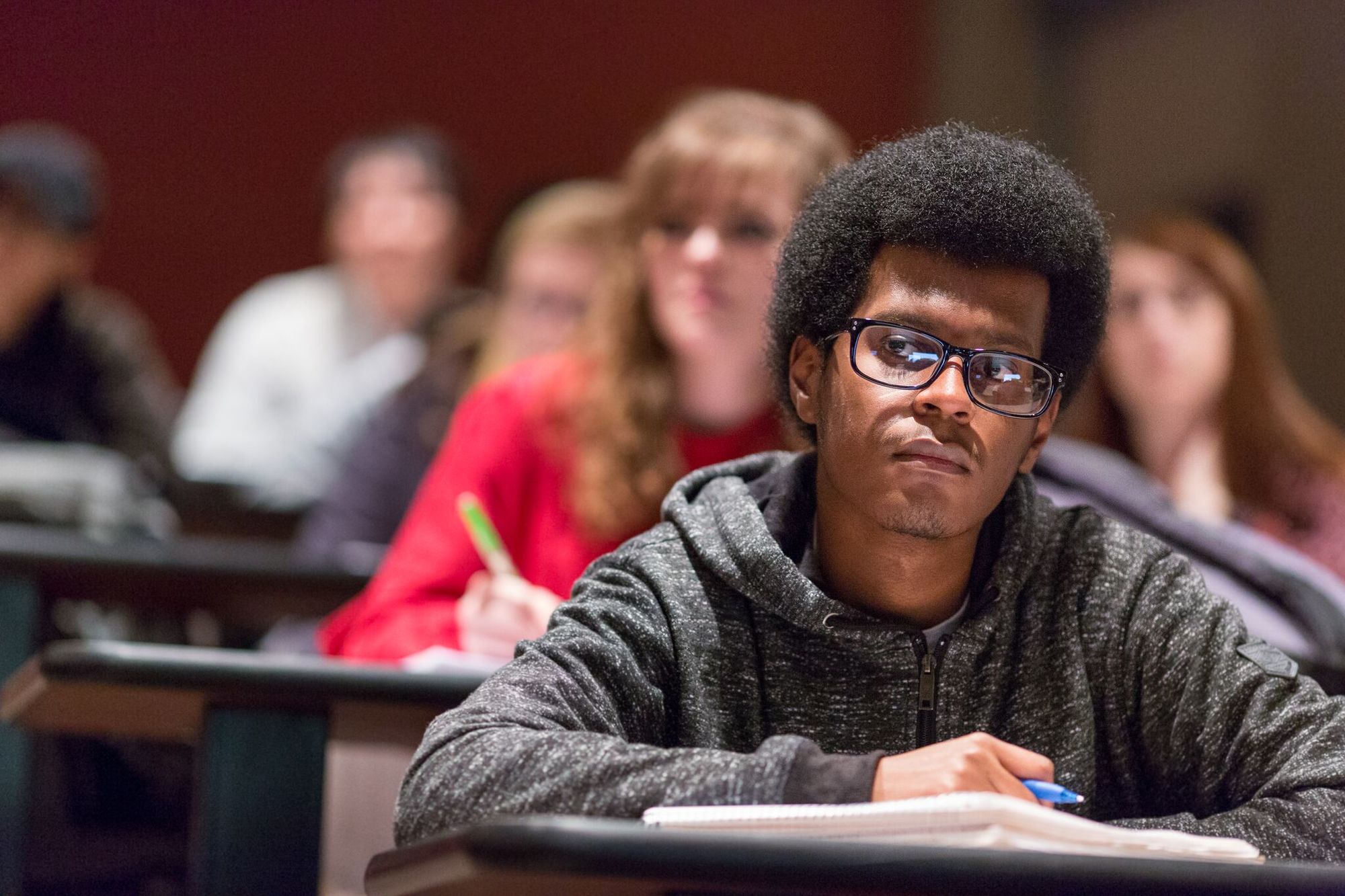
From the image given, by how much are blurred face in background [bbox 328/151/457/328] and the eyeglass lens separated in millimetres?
2856

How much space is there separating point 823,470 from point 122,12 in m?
4.10

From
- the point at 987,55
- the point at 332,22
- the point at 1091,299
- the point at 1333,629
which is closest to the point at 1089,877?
the point at 1091,299

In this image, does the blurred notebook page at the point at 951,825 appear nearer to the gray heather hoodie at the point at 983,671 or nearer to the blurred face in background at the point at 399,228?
the gray heather hoodie at the point at 983,671

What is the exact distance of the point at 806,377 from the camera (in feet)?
4.26

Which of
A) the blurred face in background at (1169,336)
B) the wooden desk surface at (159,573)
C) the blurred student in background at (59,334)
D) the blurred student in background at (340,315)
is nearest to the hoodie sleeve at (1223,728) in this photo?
the wooden desk surface at (159,573)

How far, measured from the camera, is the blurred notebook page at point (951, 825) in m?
0.88

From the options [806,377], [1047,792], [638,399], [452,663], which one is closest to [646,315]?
[638,399]

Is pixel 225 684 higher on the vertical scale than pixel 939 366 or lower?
lower

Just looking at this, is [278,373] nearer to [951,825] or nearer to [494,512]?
[494,512]

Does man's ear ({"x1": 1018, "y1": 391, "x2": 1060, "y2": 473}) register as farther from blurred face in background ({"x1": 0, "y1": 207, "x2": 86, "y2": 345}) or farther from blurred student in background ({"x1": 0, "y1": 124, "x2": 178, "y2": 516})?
blurred face in background ({"x1": 0, "y1": 207, "x2": 86, "y2": 345})

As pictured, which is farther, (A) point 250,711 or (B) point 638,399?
(B) point 638,399

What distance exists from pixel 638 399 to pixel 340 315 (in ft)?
7.63

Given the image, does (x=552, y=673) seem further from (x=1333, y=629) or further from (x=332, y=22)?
(x=332, y=22)

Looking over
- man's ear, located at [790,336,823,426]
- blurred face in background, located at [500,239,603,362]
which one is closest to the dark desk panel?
man's ear, located at [790,336,823,426]
